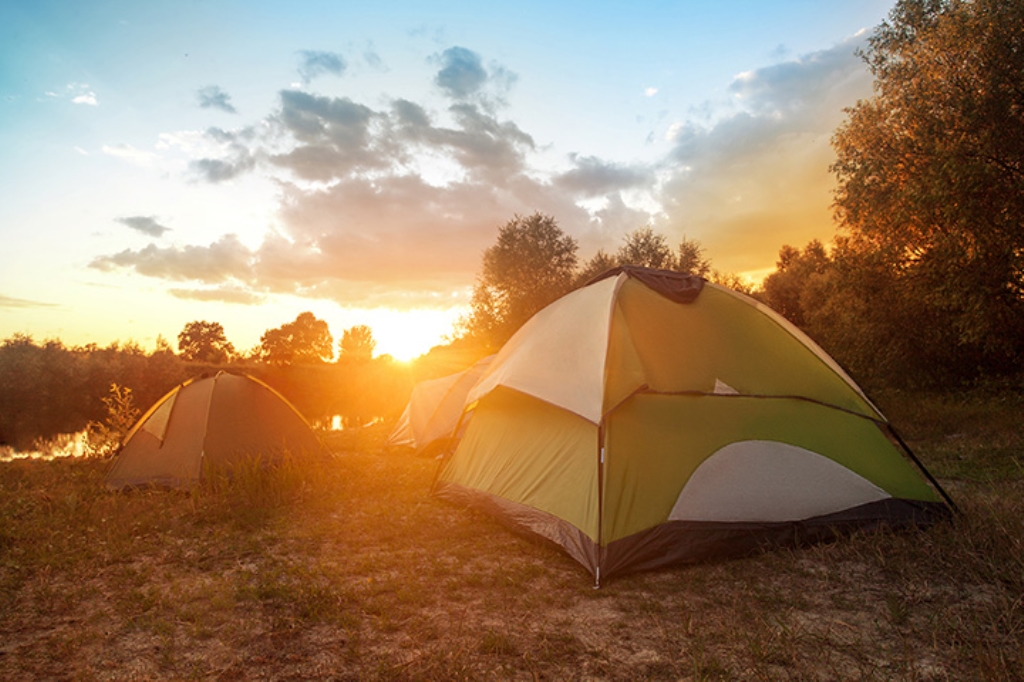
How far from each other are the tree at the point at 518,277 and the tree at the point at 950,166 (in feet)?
61.4

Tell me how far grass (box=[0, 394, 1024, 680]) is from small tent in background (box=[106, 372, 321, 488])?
0.68 m

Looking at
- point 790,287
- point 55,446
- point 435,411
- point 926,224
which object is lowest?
point 55,446

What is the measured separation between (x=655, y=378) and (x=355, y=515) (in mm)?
3710

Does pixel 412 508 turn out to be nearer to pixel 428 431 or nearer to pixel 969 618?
pixel 428 431

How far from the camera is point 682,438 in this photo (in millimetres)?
4863

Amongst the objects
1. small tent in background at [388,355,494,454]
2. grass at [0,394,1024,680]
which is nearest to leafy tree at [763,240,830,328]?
small tent in background at [388,355,494,454]

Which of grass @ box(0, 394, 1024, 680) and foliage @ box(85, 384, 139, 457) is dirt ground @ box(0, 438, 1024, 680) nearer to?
grass @ box(0, 394, 1024, 680)

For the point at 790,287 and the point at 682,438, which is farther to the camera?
the point at 790,287

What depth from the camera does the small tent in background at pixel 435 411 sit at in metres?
9.92

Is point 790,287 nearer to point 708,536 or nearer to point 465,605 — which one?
point 708,536

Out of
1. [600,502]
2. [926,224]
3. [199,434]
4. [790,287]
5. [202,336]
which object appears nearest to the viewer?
[600,502]

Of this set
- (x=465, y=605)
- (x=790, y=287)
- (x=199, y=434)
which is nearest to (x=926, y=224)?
(x=465, y=605)

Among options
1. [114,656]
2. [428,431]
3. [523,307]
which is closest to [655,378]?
[114,656]

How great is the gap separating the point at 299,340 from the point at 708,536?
59.4m
